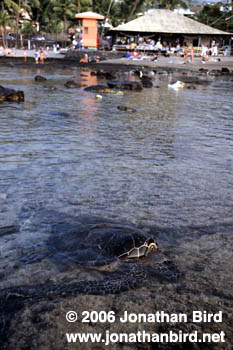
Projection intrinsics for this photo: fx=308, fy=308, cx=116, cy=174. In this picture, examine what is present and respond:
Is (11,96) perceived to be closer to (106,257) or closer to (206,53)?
(106,257)

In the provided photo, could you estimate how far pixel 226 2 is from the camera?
60.0 metres

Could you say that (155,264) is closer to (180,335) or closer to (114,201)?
(180,335)

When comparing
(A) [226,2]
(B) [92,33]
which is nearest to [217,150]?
(B) [92,33]

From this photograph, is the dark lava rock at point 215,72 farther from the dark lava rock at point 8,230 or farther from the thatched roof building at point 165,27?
the dark lava rock at point 8,230

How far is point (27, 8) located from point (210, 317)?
70.7 meters

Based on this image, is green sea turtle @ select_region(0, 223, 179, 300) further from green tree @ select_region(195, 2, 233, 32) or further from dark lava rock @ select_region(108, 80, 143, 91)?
green tree @ select_region(195, 2, 233, 32)

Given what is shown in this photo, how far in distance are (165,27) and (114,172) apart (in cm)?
4442

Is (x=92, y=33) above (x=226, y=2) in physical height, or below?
below

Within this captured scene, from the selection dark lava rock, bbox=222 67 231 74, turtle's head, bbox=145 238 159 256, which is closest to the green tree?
dark lava rock, bbox=222 67 231 74

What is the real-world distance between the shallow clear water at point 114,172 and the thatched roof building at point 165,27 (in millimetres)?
35331

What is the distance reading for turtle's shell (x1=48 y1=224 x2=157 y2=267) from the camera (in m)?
3.53

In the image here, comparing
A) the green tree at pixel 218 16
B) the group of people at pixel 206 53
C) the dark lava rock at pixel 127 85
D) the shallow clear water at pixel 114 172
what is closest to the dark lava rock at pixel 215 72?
the group of people at pixel 206 53

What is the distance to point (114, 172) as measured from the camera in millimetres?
6309

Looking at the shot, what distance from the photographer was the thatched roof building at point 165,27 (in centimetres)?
4309
